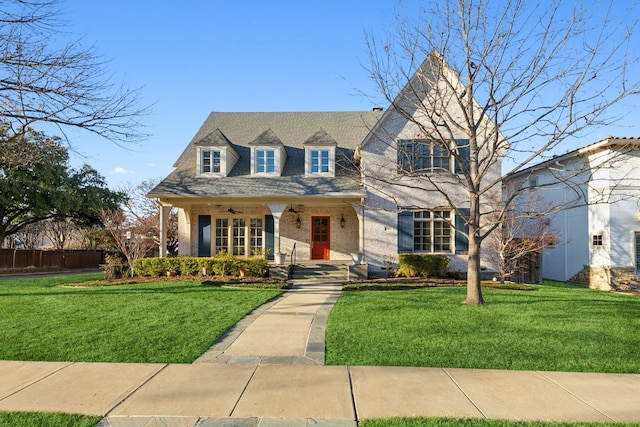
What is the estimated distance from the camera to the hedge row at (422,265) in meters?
15.5

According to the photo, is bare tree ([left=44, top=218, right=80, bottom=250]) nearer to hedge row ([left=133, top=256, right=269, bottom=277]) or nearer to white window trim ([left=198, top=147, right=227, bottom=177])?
white window trim ([left=198, top=147, right=227, bottom=177])

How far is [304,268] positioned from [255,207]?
3.94m

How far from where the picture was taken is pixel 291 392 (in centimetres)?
445

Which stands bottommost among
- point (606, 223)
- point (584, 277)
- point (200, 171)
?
point (584, 277)

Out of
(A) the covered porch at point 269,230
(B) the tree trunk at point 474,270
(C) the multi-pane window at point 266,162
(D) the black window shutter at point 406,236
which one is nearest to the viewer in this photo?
(B) the tree trunk at point 474,270

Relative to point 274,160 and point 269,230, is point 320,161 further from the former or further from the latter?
point 269,230

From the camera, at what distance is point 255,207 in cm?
1834

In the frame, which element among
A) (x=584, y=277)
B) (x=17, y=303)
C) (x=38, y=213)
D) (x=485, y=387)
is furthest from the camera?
(x=38, y=213)

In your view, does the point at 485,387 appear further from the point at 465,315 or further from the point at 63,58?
the point at 63,58

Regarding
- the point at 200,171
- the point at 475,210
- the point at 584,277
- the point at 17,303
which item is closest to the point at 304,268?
the point at 200,171

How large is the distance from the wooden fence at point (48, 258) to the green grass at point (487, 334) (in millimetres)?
22745

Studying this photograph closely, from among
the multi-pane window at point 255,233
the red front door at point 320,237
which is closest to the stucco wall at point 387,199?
the red front door at point 320,237

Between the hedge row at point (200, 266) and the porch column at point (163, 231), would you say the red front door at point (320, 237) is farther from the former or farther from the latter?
the porch column at point (163, 231)

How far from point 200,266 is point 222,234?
336cm
